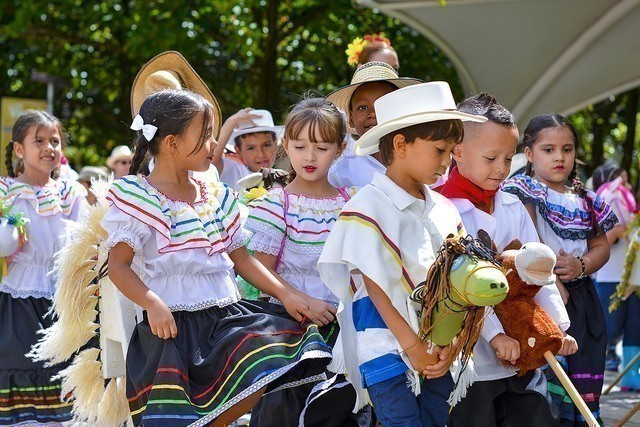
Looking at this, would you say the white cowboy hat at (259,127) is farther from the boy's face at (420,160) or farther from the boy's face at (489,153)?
the boy's face at (420,160)

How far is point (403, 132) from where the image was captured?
3.77 meters

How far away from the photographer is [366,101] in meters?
5.23

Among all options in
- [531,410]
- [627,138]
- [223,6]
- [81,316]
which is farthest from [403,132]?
[627,138]

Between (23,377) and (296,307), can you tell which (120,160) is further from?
(296,307)

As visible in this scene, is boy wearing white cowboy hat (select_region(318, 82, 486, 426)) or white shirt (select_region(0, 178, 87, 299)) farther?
white shirt (select_region(0, 178, 87, 299))

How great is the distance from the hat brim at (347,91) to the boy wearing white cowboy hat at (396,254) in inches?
50.8

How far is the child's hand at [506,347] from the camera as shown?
152 inches

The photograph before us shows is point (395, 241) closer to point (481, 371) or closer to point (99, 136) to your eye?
point (481, 371)

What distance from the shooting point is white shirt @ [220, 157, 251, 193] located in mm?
7246

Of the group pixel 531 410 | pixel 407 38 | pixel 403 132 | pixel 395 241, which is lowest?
pixel 531 410

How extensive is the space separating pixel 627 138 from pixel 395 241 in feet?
48.7

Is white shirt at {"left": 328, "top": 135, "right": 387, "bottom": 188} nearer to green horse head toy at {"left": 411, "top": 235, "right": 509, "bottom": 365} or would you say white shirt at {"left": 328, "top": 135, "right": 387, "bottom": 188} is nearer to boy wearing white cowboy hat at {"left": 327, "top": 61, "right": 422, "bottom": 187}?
boy wearing white cowboy hat at {"left": 327, "top": 61, "right": 422, "bottom": 187}

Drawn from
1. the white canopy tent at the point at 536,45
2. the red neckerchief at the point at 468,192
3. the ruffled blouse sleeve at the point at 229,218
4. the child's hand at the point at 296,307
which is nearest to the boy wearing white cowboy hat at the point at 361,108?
the red neckerchief at the point at 468,192

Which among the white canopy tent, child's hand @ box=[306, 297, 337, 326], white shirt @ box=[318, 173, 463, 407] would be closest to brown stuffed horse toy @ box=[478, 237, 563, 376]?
white shirt @ box=[318, 173, 463, 407]
